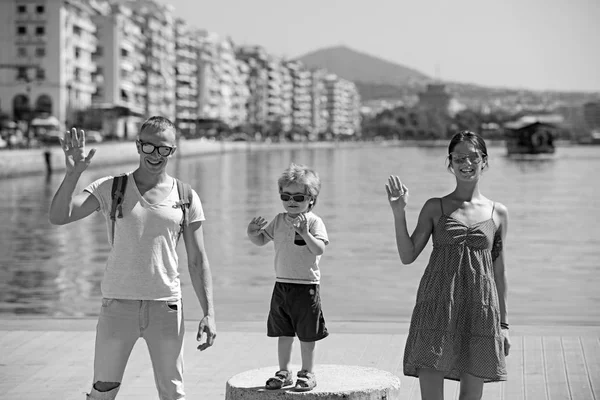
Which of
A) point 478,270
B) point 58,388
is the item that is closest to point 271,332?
point 478,270

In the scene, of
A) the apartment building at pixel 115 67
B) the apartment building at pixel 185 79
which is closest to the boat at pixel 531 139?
the apartment building at pixel 115 67

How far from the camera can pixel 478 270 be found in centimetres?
536

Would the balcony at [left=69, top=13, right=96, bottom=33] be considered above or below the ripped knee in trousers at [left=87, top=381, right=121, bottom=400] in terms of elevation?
above

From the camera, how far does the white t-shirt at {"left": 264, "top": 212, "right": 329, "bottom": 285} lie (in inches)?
219

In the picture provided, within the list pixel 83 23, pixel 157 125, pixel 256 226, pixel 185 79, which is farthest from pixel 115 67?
pixel 157 125

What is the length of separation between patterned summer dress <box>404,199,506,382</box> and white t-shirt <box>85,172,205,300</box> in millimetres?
1222

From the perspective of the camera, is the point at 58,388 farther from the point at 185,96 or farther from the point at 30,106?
the point at 185,96

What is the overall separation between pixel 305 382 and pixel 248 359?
280 centimetres

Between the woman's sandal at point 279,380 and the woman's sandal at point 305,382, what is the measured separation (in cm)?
7

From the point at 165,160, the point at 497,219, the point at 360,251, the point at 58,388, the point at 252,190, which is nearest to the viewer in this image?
the point at 165,160

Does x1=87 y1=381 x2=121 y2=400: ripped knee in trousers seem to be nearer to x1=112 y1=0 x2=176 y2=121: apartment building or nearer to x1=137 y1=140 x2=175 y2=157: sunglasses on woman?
x1=137 y1=140 x2=175 y2=157: sunglasses on woman

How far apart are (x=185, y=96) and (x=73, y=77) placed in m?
63.4

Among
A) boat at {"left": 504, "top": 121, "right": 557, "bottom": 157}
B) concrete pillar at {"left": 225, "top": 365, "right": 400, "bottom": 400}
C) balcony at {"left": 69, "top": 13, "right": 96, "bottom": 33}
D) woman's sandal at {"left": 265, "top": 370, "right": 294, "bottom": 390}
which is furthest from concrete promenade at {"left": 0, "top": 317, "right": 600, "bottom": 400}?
boat at {"left": 504, "top": 121, "right": 557, "bottom": 157}

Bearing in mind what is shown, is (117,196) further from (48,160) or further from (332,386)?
(48,160)
